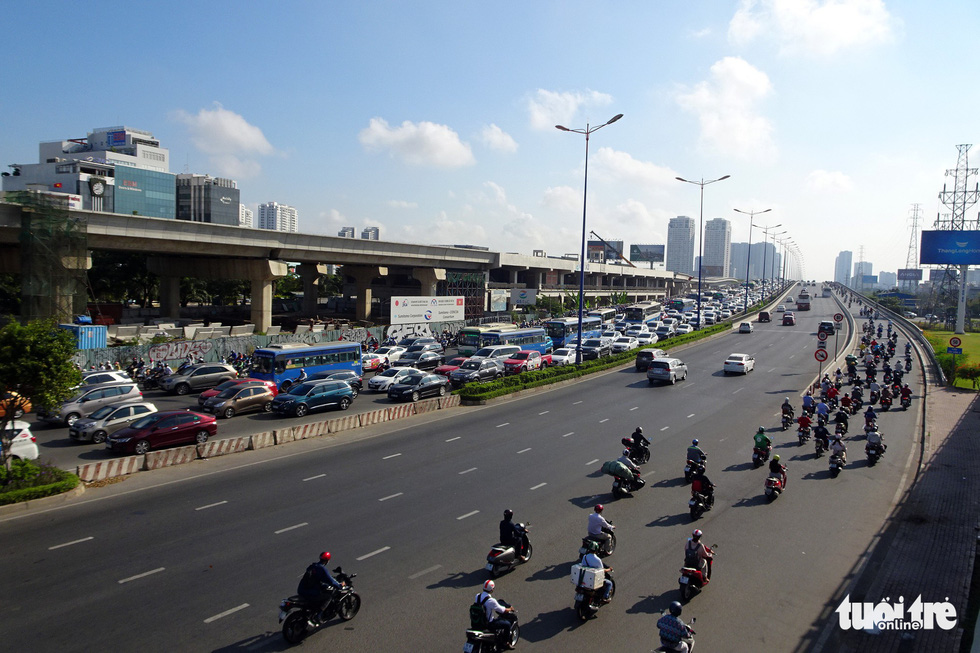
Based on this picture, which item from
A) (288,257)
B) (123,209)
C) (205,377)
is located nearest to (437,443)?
(205,377)

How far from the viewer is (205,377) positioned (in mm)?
31969

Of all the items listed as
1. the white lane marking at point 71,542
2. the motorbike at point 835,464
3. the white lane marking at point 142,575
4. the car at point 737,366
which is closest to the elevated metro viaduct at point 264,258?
the white lane marking at point 71,542

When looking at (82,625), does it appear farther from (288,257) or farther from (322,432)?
(288,257)

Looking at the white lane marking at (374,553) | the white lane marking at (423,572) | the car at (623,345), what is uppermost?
the car at (623,345)

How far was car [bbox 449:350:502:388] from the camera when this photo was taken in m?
33.5

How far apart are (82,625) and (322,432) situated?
13340 millimetres

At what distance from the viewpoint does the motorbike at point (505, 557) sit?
1138 centimetres

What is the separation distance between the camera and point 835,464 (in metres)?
18.5

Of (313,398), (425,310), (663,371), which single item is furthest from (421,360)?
(425,310)

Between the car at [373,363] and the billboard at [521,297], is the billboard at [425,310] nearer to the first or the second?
the car at [373,363]

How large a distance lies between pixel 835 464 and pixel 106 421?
78.3 feet

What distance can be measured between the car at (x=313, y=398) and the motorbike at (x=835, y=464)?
18.9 meters

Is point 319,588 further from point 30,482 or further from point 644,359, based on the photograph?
point 644,359

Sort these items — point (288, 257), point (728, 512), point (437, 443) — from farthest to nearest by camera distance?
point (288, 257), point (437, 443), point (728, 512)
